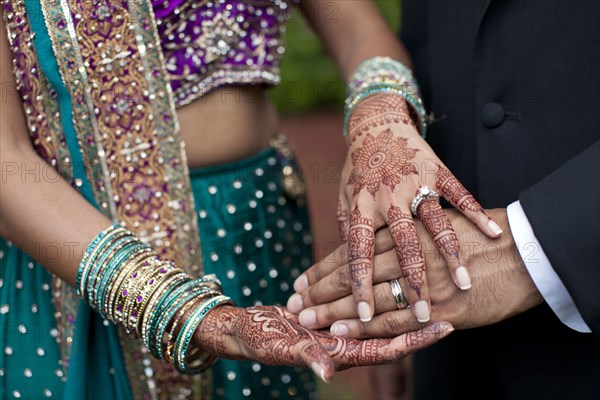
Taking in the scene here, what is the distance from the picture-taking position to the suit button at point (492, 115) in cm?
121

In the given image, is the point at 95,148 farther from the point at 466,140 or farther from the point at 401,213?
the point at 466,140

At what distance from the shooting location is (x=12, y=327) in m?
1.28

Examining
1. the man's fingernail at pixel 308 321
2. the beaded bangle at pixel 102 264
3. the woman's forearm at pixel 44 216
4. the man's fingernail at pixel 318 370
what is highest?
the woman's forearm at pixel 44 216

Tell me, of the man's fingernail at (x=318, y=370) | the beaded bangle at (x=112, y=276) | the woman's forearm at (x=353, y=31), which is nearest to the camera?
the man's fingernail at (x=318, y=370)

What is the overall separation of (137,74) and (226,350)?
1.51 feet

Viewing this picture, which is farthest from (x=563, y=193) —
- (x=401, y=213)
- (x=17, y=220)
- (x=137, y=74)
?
(x=17, y=220)

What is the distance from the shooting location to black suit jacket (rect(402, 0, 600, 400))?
101 cm

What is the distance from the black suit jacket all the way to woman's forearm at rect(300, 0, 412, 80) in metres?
0.08

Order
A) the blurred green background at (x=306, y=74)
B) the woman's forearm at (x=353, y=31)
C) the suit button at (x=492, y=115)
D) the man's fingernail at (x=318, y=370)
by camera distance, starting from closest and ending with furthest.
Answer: the man's fingernail at (x=318, y=370) → the suit button at (x=492, y=115) → the woman's forearm at (x=353, y=31) → the blurred green background at (x=306, y=74)

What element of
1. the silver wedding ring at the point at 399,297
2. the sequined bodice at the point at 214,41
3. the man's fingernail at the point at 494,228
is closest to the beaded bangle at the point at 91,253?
the sequined bodice at the point at 214,41

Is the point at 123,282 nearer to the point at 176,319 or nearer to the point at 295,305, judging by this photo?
the point at 176,319

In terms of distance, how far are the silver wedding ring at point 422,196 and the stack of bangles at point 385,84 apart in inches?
10.3

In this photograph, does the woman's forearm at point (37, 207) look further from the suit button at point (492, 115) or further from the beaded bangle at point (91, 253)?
the suit button at point (492, 115)

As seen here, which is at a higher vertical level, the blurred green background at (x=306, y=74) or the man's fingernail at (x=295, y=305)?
the blurred green background at (x=306, y=74)
